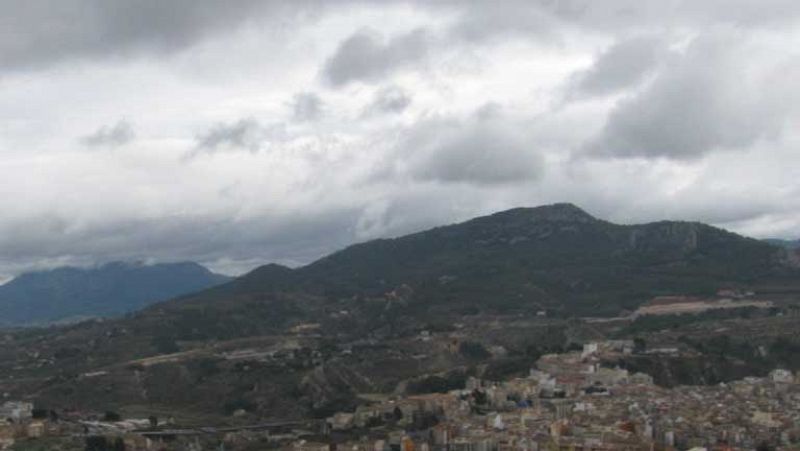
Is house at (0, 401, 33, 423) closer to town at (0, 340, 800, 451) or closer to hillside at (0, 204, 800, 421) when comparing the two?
town at (0, 340, 800, 451)

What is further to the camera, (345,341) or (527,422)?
(345,341)

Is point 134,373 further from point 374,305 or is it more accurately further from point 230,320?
point 374,305

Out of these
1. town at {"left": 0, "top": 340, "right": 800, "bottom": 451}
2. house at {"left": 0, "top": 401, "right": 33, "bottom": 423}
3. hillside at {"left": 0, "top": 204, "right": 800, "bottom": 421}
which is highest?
hillside at {"left": 0, "top": 204, "right": 800, "bottom": 421}

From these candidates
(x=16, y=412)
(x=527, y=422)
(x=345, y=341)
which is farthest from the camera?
(x=345, y=341)

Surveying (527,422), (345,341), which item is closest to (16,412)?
(527,422)

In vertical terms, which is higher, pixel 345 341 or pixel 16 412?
pixel 345 341

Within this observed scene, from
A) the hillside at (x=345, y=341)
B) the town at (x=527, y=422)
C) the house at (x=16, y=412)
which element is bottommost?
the town at (x=527, y=422)

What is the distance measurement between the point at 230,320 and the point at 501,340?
60780 mm

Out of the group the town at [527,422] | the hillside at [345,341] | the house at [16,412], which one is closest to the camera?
the town at [527,422]

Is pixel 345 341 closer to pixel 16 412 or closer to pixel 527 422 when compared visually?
pixel 16 412

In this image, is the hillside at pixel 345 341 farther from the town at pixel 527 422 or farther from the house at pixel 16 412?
the house at pixel 16 412

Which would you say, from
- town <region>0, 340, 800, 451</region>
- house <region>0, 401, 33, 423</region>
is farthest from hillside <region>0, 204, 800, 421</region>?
house <region>0, 401, 33, 423</region>

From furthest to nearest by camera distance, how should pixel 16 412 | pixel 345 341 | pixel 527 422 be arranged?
pixel 345 341
pixel 16 412
pixel 527 422

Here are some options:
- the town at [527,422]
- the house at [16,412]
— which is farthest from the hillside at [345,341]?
the house at [16,412]
